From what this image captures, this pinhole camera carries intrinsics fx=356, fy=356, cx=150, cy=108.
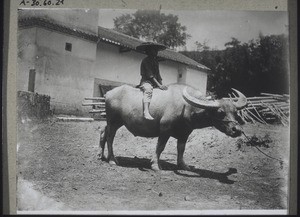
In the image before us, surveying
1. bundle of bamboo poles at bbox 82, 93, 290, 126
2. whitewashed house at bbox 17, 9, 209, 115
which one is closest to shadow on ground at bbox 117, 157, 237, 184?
bundle of bamboo poles at bbox 82, 93, 290, 126

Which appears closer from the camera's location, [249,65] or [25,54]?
[25,54]

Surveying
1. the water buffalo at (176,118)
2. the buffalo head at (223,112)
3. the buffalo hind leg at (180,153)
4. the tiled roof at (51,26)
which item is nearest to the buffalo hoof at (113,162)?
the water buffalo at (176,118)

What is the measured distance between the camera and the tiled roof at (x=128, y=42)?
340 cm

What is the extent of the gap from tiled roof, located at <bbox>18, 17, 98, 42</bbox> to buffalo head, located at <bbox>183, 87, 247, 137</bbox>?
3.63 feet

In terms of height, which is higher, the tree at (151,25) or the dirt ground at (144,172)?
the tree at (151,25)

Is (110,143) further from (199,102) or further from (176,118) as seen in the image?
(199,102)

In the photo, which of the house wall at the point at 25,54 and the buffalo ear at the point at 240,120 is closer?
the house wall at the point at 25,54

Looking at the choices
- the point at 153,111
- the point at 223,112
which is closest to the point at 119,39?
the point at 153,111

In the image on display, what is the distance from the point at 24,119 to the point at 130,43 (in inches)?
48.5

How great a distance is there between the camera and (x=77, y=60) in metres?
3.39

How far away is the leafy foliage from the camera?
3.40m

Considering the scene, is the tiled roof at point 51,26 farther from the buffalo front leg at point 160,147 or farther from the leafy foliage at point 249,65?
the buffalo front leg at point 160,147

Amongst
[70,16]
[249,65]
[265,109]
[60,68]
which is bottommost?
[265,109]

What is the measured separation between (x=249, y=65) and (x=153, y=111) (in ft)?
3.36
